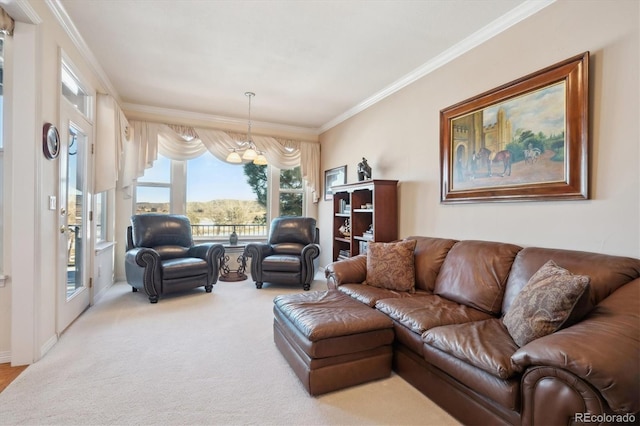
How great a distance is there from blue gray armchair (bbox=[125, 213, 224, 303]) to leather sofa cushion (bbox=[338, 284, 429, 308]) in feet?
6.88

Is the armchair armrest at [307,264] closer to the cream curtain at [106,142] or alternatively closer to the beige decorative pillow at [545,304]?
the cream curtain at [106,142]

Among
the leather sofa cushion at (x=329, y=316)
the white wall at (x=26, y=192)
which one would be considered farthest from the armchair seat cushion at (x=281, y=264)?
the white wall at (x=26, y=192)

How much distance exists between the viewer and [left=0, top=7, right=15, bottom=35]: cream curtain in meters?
1.93

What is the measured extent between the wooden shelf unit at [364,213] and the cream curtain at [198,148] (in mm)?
1185

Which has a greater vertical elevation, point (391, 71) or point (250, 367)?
point (391, 71)

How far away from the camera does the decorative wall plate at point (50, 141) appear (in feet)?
7.38

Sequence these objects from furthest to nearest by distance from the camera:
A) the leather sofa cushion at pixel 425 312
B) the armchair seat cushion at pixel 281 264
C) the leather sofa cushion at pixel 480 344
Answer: the armchair seat cushion at pixel 281 264 < the leather sofa cushion at pixel 425 312 < the leather sofa cushion at pixel 480 344

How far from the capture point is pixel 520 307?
161 centimetres

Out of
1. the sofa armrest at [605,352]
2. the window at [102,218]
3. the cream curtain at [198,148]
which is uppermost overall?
the cream curtain at [198,148]

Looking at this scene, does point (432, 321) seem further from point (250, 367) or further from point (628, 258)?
point (250, 367)

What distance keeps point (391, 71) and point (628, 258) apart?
8.82 ft

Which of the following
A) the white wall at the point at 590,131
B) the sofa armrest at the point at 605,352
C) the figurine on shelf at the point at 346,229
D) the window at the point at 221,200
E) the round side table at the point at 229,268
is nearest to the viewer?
the sofa armrest at the point at 605,352

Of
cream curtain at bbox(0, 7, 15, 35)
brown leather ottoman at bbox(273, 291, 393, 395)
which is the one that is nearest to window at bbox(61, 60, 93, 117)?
cream curtain at bbox(0, 7, 15, 35)

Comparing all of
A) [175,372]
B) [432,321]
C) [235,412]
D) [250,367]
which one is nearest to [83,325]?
[175,372]
